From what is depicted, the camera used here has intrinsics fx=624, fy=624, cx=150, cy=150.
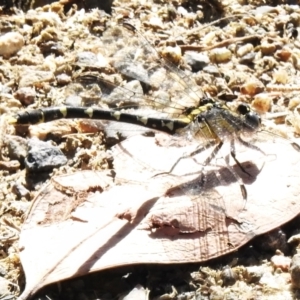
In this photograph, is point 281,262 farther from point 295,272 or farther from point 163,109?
point 163,109

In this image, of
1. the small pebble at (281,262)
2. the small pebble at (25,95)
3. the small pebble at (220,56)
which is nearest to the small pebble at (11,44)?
the small pebble at (25,95)

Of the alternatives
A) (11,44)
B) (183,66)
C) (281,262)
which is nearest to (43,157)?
(11,44)

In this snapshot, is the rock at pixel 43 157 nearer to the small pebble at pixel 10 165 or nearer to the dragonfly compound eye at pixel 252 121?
the small pebble at pixel 10 165

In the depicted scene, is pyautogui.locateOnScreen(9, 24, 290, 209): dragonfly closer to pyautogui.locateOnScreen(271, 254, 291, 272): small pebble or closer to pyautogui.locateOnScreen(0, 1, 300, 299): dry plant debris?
pyautogui.locateOnScreen(0, 1, 300, 299): dry plant debris

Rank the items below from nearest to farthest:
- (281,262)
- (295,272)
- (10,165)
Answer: (295,272)
(281,262)
(10,165)

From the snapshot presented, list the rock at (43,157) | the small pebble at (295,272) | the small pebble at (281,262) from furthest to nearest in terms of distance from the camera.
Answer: the rock at (43,157) < the small pebble at (281,262) < the small pebble at (295,272)

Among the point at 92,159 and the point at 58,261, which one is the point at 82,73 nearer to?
the point at 92,159

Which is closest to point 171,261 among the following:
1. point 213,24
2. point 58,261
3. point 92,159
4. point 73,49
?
point 58,261
